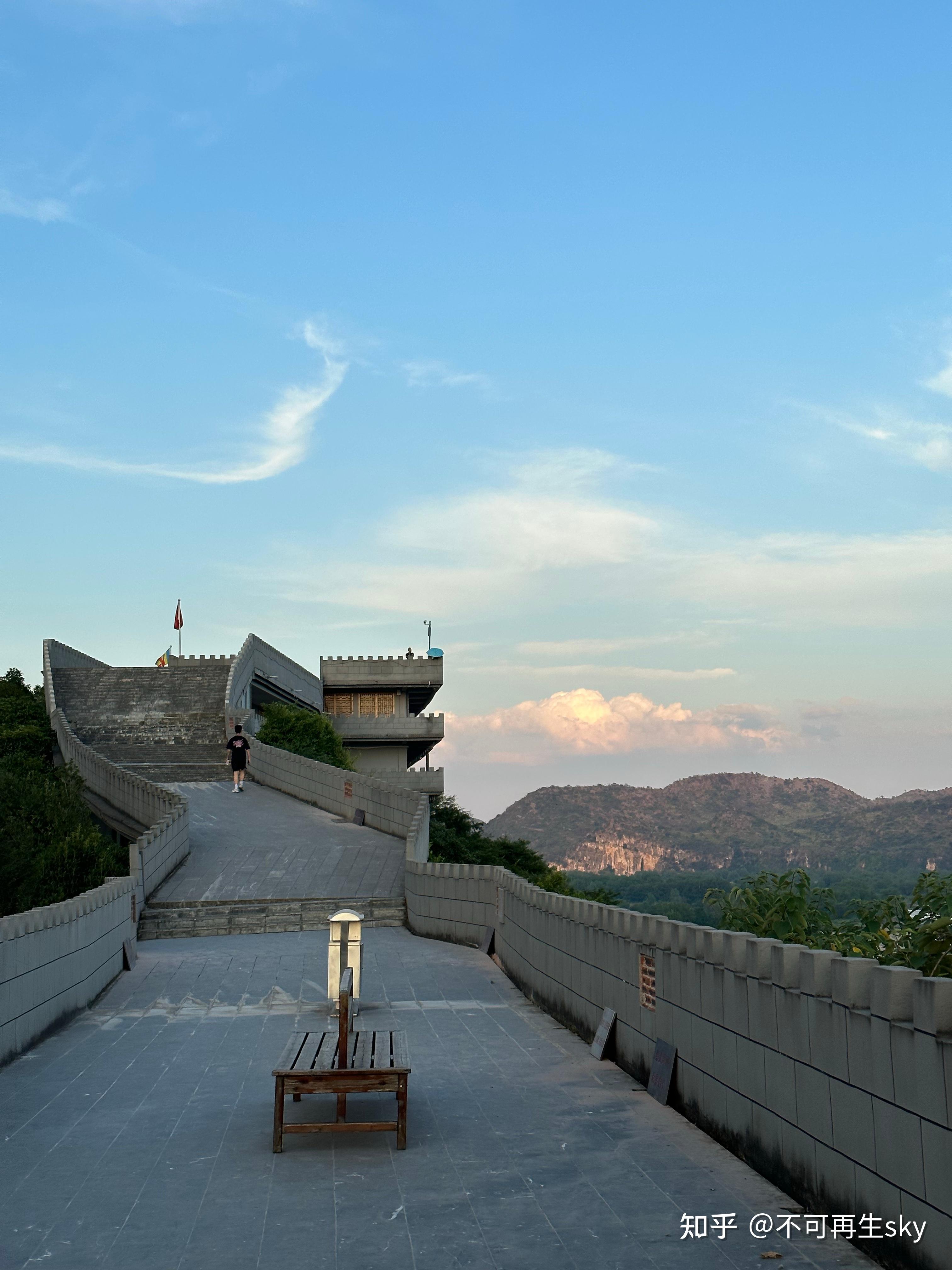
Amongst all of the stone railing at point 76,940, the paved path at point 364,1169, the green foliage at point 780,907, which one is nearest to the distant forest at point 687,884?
the green foliage at point 780,907

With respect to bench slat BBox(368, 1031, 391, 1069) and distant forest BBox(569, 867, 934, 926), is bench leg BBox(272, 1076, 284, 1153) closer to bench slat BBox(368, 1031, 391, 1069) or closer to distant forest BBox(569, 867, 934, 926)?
bench slat BBox(368, 1031, 391, 1069)

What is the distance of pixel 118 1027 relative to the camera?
13461mm

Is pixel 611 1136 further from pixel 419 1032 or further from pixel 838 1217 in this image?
pixel 419 1032

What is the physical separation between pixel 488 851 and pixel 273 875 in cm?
2169

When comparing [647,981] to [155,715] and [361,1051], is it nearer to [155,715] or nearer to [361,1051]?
[361,1051]

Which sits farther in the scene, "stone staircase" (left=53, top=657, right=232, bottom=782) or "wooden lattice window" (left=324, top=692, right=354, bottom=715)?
"wooden lattice window" (left=324, top=692, right=354, bottom=715)

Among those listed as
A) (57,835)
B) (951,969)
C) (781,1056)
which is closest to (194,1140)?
(781,1056)

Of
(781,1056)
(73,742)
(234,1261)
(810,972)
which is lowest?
(234,1261)

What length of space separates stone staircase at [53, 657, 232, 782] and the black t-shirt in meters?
3.18

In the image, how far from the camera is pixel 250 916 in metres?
21.7

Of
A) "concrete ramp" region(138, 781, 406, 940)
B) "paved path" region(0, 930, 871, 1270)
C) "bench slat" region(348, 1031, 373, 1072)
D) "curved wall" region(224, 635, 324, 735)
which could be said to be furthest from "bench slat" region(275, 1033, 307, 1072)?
"curved wall" region(224, 635, 324, 735)

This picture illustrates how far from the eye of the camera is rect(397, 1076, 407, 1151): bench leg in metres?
8.28

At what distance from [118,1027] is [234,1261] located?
7787 millimetres

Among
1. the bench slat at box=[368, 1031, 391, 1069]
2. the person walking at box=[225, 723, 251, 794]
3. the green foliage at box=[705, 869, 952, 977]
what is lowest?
the bench slat at box=[368, 1031, 391, 1069]
